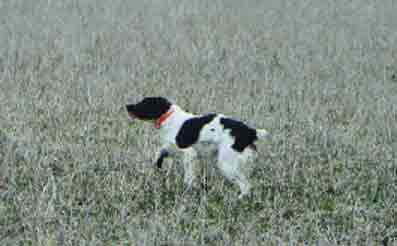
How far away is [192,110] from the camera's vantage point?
8469 millimetres

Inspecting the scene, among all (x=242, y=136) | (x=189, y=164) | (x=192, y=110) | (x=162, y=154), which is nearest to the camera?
(x=242, y=136)

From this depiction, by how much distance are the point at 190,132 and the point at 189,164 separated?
27 centimetres

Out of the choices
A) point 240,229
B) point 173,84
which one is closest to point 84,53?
point 173,84

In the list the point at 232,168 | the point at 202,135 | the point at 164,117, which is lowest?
the point at 232,168

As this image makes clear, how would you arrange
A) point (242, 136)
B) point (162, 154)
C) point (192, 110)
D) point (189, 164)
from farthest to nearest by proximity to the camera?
point (192, 110) → point (162, 154) → point (189, 164) → point (242, 136)

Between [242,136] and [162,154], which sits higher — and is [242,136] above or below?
above

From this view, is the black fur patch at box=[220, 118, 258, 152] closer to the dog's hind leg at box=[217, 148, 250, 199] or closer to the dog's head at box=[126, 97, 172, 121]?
the dog's hind leg at box=[217, 148, 250, 199]

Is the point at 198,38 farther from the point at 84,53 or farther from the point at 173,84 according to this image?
the point at 173,84

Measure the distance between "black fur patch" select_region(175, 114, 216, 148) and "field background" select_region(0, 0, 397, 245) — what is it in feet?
1.14

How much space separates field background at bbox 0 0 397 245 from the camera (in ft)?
15.7

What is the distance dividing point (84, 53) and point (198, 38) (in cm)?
249

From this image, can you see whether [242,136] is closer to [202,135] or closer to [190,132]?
[202,135]

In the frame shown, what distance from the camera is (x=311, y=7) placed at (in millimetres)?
17000

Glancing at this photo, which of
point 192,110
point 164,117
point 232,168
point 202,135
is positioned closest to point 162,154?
point 164,117
